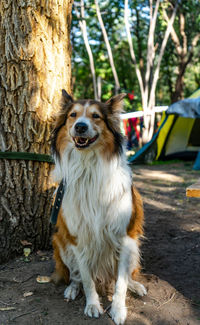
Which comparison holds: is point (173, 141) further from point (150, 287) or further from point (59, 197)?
point (59, 197)

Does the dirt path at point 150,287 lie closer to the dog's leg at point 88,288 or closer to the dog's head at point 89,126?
the dog's leg at point 88,288

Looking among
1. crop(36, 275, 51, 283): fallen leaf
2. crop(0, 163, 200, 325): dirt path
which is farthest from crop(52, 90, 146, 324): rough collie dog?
crop(36, 275, 51, 283): fallen leaf

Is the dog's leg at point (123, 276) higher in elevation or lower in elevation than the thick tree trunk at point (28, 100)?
lower

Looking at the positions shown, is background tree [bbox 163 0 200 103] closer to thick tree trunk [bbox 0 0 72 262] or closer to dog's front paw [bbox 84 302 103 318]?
thick tree trunk [bbox 0 0 72 262]

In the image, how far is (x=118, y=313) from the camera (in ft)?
8.49

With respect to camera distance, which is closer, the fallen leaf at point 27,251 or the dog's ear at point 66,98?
the dog's ear at point 66,98

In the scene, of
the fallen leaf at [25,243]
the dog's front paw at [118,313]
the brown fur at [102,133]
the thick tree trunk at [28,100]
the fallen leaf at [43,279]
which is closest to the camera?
the dog's front paw at [118,313]

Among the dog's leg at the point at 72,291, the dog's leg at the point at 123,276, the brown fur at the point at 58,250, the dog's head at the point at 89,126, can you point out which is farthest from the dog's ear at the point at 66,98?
the dog's leg at the point at 72,291

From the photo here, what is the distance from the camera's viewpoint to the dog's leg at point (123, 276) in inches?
103

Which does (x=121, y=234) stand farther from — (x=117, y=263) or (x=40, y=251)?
(x=40, y=251)

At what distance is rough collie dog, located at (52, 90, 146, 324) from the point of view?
2.73 meters

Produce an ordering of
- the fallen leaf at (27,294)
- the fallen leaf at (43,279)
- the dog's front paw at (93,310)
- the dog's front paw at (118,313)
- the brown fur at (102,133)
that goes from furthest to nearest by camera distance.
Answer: the fallen leaf at (43,279) → the fallen leaf at (27,294) → the brown fur at (102,133) → the dog's front paw at (93,310) → the dog's front paw at (118,313)

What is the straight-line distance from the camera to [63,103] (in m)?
3.00

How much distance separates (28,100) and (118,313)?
2115 mm
